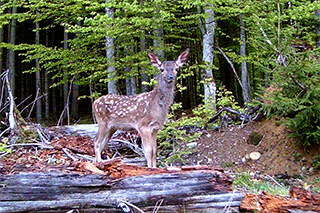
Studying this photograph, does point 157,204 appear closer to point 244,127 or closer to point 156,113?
point 156,113

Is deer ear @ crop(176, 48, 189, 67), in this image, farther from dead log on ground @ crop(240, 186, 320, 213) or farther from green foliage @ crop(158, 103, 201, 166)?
dead log on ground @ crop(240, 186, 320, 213)

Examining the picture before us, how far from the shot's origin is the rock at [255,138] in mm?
8227

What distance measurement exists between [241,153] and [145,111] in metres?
2.49

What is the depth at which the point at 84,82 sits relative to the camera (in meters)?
A: 14.5

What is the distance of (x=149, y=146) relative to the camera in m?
6.61

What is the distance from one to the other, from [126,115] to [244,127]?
3108 millimetres

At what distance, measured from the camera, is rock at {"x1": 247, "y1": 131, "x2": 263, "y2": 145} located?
8.23m

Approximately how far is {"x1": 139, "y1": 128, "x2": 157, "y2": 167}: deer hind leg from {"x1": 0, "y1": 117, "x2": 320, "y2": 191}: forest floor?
1455mm

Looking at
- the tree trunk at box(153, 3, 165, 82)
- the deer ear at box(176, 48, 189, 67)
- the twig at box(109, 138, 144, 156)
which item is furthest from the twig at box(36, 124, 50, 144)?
the tree trunk at box(153, 3, 165, 82)

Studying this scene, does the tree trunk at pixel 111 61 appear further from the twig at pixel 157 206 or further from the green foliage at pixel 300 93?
the twig at pixel 157 206

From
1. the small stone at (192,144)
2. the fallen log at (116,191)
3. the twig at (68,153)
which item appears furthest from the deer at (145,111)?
the fallen log at (116,191)

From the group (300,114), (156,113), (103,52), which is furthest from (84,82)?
(300,114)

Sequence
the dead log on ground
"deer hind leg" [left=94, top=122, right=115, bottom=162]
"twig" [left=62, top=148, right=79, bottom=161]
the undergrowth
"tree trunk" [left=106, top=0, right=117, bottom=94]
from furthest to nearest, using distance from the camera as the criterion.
→ 1. "tree trunk" [left=106, top=0, right=117, bottom=94]
2. the undergrowth
3. "twig" [left=62, top=148, right=79, bottom=161]
4. "deer hind leg" [left=94, top=122, right=115, bottom=162]
5. the dead log on ground

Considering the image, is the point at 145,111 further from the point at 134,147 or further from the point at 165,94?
the point at 134,147
